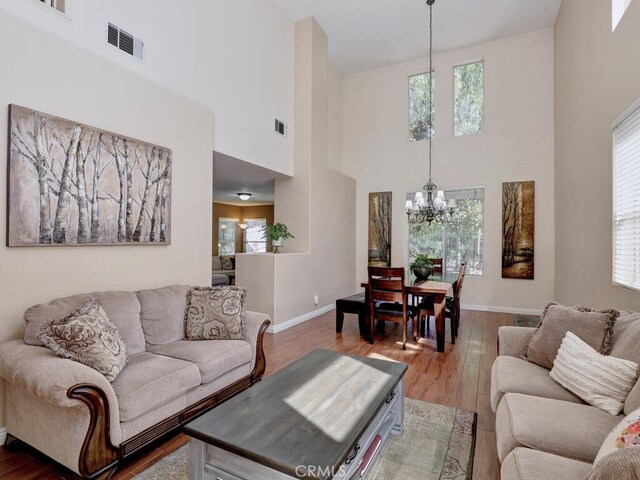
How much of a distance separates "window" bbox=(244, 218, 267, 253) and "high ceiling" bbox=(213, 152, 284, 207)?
235cm

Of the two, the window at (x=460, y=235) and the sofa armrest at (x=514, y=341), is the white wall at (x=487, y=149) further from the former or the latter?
the sofa armrest at (x=514, y=341)

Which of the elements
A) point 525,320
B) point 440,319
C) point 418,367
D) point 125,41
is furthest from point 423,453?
point 525,320

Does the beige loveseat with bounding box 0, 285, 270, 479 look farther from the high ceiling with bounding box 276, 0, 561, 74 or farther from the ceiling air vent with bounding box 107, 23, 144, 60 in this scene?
the high ceiling with bounding box 276, 0, 561, 74

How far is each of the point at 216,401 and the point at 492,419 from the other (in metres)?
2.06

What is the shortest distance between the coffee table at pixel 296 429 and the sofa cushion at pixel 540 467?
60 centimetres

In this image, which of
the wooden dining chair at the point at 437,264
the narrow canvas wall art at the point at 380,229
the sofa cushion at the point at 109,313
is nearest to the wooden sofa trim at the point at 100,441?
the sofa cushion at the point at 109,313

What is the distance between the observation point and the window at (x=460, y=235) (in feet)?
21.5

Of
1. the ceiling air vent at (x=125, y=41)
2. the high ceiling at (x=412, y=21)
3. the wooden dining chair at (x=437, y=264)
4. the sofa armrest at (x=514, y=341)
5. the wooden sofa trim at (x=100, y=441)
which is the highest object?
the high ceiling at (x=412, y=21)

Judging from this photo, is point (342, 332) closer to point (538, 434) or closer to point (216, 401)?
point (216, 401)

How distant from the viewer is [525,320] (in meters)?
5.61

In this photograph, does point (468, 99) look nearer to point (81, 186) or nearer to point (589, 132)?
point (589, 132)

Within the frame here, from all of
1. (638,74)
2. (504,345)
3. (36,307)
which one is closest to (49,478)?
(36,307)

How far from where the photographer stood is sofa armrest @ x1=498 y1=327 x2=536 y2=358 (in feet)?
8.32

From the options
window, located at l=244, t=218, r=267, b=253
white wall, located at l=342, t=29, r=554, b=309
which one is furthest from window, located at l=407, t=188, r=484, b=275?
window, located at l=244, t=218, r=267, b=253
